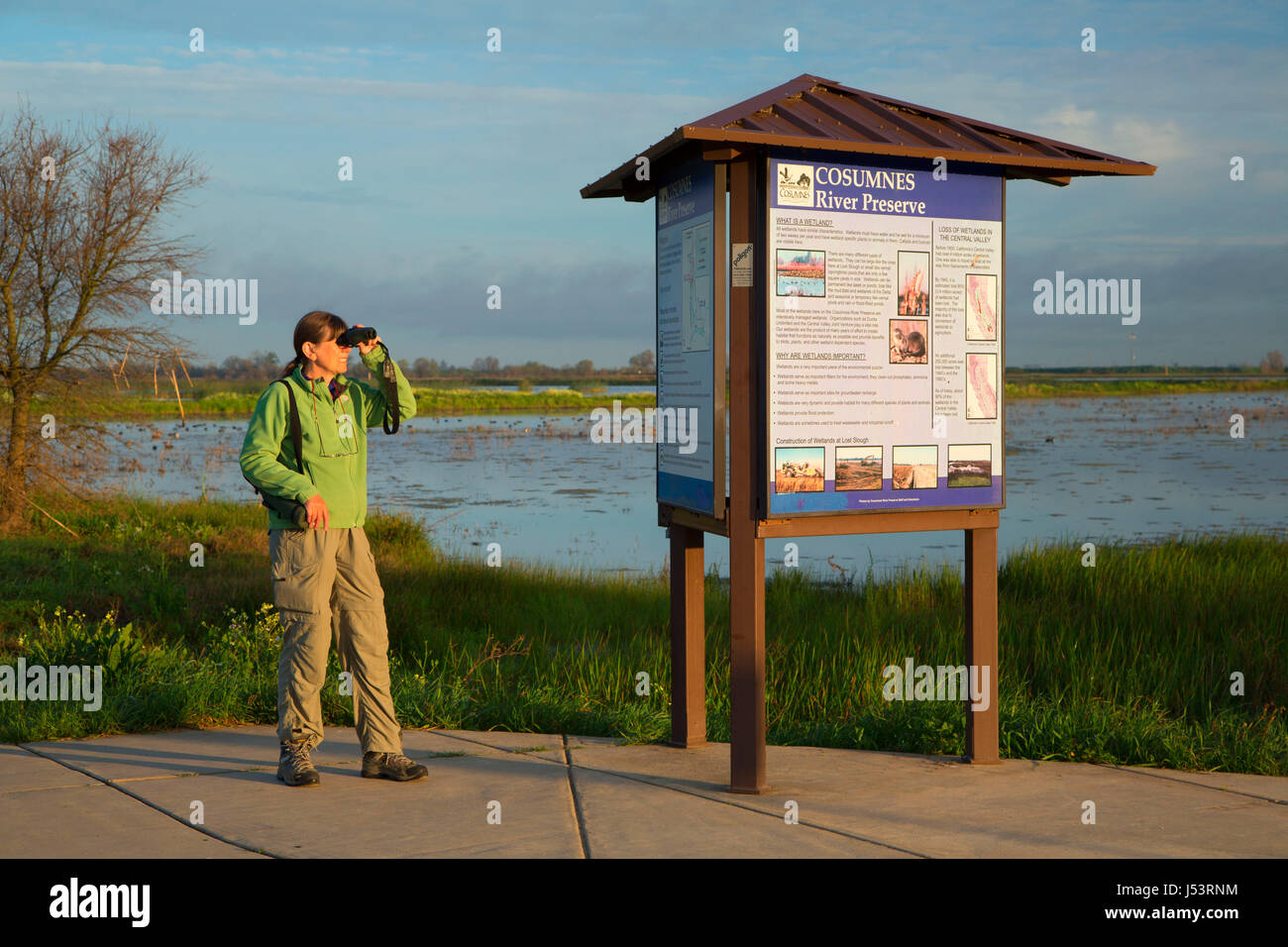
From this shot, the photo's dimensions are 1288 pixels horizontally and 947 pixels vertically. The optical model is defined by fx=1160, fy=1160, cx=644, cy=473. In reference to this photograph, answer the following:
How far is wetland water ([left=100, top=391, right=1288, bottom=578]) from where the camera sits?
20.0 m

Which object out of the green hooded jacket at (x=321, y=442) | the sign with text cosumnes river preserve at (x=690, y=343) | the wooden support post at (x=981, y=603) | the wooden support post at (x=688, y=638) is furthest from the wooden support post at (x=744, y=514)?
the green hooded jacket at (x=321, y=442)

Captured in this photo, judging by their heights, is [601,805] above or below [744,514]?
below

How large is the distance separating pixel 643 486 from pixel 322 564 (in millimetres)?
24724

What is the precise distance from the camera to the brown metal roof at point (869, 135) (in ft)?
17.3

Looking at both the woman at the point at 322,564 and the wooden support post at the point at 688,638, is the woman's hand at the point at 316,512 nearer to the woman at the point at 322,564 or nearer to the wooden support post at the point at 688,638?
the woman at the point at 322,564

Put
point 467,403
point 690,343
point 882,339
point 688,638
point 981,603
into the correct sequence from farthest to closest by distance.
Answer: point 467,403
point 688,638
point 981,603
point 690,343
point 882,339

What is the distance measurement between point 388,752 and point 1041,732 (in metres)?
3.49

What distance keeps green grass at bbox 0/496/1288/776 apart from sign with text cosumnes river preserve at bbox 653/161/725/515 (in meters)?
1.69

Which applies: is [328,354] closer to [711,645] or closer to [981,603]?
[981,603]

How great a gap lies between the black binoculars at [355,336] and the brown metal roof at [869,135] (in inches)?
65.2

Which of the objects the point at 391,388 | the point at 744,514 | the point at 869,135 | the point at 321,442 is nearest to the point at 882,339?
the point at 869,135

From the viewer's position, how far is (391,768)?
5512 millimetres

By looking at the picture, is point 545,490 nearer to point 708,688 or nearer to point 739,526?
point 708,688

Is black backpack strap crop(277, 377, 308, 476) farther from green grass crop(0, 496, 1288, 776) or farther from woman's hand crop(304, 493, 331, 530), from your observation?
green grass crop(0, 496, 1288, 776)
